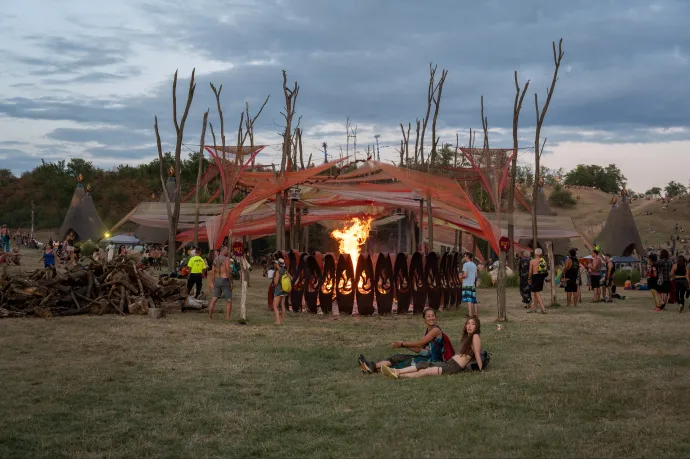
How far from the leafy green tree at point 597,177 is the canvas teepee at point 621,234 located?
47.8 m

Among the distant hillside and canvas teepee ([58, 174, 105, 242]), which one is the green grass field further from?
the distant hillside

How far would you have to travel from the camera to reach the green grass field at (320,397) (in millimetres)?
6746

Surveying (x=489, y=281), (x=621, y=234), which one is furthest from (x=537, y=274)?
(x=621, y=234)

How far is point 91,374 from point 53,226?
56.9 metres

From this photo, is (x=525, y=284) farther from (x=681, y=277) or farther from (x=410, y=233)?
(x=410, y=233)

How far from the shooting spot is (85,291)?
16.8m

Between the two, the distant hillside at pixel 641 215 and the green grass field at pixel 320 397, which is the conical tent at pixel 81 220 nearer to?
the green grass field at pixel 320 397

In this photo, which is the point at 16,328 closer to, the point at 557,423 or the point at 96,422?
the point at 96,422

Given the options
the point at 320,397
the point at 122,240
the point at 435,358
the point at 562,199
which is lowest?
the point at 320,397

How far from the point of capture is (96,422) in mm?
7582

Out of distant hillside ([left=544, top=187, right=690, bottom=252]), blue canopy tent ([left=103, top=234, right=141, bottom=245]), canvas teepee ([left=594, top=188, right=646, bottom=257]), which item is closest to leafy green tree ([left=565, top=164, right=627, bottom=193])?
distant hillside ([left=544, top=187, right=690, bottom=252])

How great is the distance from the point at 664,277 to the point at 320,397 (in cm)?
1275

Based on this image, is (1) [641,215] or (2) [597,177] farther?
(2) [597,177]

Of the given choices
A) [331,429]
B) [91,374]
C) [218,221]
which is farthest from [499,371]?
[218,221]
